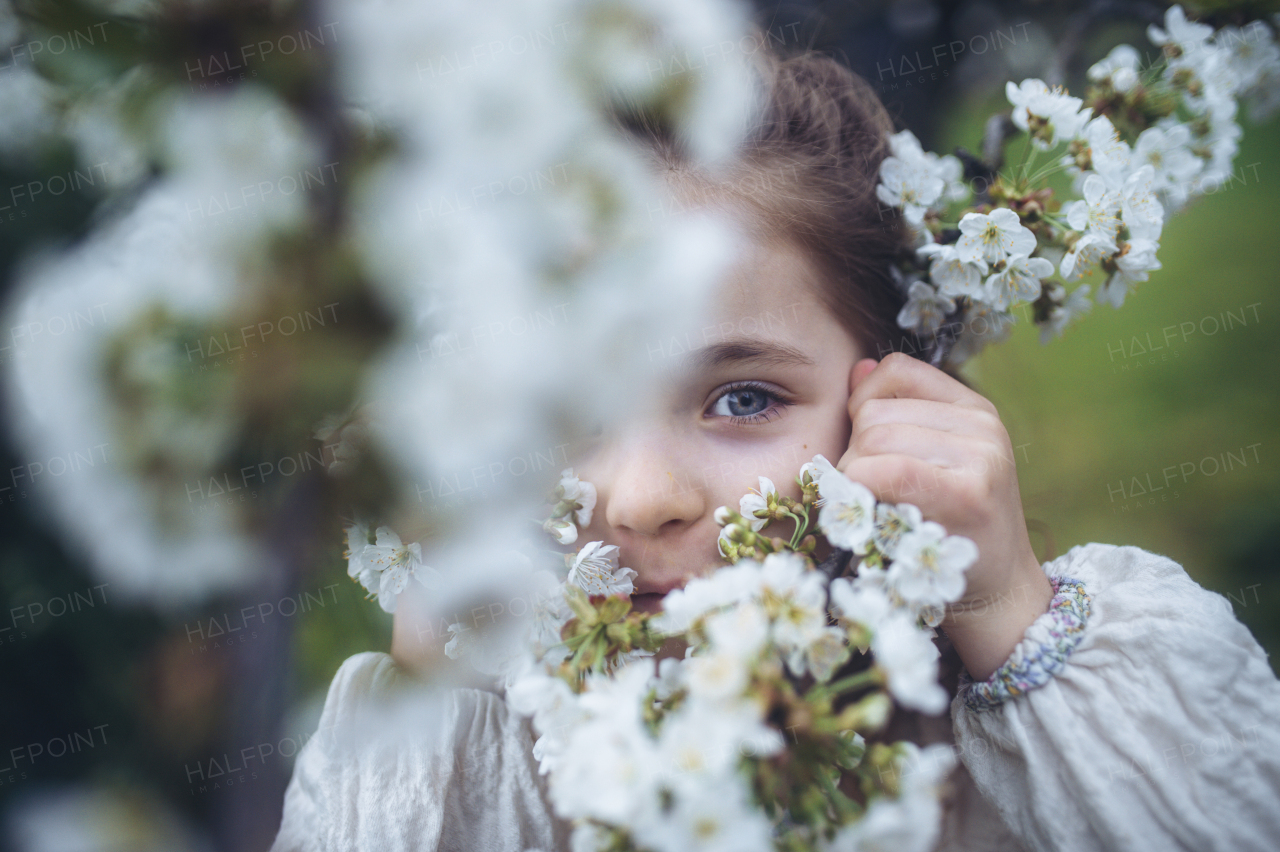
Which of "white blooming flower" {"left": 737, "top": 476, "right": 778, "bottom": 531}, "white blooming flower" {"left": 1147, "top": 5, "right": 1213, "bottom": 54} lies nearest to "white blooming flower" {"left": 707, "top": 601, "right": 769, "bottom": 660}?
"white blooming flower" {"left": 737, "top": 476, "right": 778, "bottom": 531}

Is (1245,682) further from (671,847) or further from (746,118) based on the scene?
(746,118)

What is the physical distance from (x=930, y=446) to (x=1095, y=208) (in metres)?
0.45

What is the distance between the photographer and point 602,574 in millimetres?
916

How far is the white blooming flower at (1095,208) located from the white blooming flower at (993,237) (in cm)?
7

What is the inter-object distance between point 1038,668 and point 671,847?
1.97 feet

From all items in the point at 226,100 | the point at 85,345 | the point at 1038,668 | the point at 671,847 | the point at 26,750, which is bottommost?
the point at 671,847

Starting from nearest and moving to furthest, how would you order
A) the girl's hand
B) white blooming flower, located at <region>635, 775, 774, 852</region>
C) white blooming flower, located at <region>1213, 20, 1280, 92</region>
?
white blooming flower, located at <region>635, 775, 774, 852</region> < the girl's hand < white blooming flower, located at <region>1213, 20, 1280, 92</region>

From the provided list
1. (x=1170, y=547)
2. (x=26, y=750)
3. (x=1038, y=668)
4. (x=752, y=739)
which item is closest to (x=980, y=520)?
(x=1038, y=668)

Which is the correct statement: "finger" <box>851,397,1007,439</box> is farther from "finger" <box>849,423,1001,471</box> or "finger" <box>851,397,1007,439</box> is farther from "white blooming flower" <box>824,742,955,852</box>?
"white blooming flower" <box>824,742,955,852</box>

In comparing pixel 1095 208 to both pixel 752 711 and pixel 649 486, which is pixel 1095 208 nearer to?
pixel 649 486

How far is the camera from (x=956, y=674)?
41.2 inches

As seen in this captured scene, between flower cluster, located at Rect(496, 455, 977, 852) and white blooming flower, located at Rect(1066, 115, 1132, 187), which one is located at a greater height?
white blooming flower, located at Rect(1066, 115, 1132, 187)

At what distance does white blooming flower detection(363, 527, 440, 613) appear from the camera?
982mm

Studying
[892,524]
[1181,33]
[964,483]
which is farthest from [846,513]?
[1181,33]
